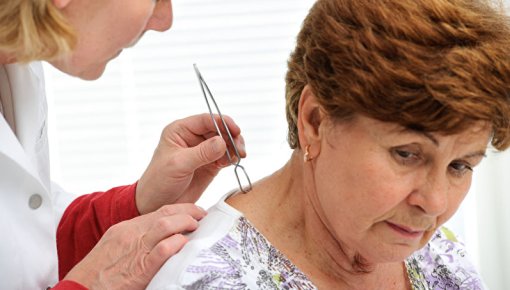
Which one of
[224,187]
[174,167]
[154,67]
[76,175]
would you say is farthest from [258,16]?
[174,167]

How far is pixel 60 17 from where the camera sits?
1114mm

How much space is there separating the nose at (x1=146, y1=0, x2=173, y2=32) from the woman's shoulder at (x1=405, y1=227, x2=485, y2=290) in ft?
1.96

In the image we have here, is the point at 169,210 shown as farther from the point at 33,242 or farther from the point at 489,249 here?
the point at 489,249

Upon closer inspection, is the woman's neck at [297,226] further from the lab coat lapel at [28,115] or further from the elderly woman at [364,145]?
the lab coat lapel at [28,115]

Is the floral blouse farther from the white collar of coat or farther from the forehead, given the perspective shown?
the white collar of coat

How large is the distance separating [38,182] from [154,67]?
1.27m

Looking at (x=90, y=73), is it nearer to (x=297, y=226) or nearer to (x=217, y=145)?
(x=217, y=145)

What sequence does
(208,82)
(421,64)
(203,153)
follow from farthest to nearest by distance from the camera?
(208,82)
(203,153)
(421,64)

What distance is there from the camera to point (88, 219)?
1587 mm

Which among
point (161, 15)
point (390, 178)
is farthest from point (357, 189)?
point (161, 15)

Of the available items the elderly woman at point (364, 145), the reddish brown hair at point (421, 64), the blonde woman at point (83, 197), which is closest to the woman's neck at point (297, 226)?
the elderly woman at point (364, 145)

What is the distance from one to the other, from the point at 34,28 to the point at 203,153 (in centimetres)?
40

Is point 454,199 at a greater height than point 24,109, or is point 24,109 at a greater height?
point 24,109

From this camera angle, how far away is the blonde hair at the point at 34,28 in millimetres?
1095
